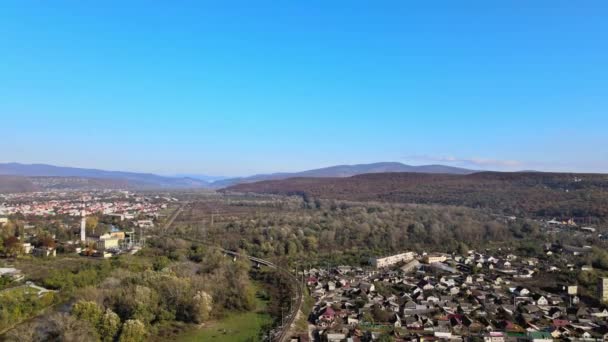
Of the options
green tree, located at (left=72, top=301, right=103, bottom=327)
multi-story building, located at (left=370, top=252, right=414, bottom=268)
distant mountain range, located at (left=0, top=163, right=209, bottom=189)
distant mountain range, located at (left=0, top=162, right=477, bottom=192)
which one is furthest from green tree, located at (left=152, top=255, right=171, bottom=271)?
distant mountain range, located at (left=0, top=163, right=209, bottom=189)

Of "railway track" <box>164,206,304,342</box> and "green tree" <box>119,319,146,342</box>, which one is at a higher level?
"green tree" <box>119,319,146,342</box>

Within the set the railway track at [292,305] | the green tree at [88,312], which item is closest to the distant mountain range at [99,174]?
the railway track at [292,305]

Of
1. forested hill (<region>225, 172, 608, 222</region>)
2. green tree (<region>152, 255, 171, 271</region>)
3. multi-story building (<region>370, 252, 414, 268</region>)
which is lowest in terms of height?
multi-story building (<region>370, 252, 414, 268</region>)

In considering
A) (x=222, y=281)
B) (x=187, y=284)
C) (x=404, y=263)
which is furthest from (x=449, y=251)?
(x=187, y=284)

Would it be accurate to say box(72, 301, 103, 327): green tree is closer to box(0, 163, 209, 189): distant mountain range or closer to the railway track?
the railway track

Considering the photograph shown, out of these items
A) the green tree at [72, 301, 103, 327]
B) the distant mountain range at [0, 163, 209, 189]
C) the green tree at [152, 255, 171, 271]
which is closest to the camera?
the green tree at [72, 301, 103, 327]

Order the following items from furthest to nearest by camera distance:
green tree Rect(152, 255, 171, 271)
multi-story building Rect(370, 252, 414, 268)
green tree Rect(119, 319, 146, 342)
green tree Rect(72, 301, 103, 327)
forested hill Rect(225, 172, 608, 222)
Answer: forested hill Rect(225, 172, 608, 222) < multi-story building Rect(370, 252, 414, 268) < green tree Rect(152, 255, 171, 271) < green tree Rect(72, 301, 103, 327) < green tree Rect(119, 319, 146, 342)
